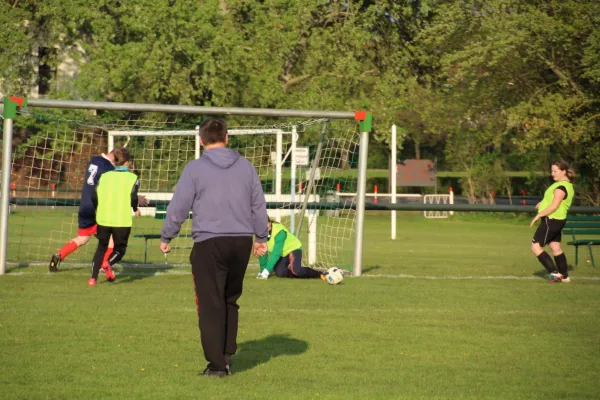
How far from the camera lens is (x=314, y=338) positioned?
10.3 meters

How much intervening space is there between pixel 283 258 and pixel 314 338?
604 cm

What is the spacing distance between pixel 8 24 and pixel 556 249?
88.9 feet

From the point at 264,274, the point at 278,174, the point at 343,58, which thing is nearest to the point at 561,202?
the point at 264,274

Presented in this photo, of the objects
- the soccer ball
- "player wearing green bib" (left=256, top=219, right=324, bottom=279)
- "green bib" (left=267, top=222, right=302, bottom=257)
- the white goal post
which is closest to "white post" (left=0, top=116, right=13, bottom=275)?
the white goal post

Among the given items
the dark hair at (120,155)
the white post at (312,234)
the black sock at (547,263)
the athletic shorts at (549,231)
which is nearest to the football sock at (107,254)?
the dark hair at (120,155)

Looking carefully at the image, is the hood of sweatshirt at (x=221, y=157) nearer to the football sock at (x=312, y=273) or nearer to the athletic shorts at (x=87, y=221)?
the athletic shorts at (x=87, y=221)

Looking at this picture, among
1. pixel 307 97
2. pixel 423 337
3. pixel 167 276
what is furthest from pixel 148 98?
Result: pixel 423 337

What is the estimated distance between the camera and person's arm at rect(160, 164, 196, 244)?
8039mm

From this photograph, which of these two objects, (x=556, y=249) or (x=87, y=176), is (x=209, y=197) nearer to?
(x=87, y=176)

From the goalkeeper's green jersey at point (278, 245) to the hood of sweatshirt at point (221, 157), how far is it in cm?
758

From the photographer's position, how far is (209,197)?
8039mm

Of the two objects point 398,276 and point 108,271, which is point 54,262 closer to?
point 108,271

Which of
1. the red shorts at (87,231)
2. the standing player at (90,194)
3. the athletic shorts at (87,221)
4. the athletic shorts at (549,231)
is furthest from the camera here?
the athletic shorts at (549,231)

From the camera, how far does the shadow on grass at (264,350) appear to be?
889 cm
